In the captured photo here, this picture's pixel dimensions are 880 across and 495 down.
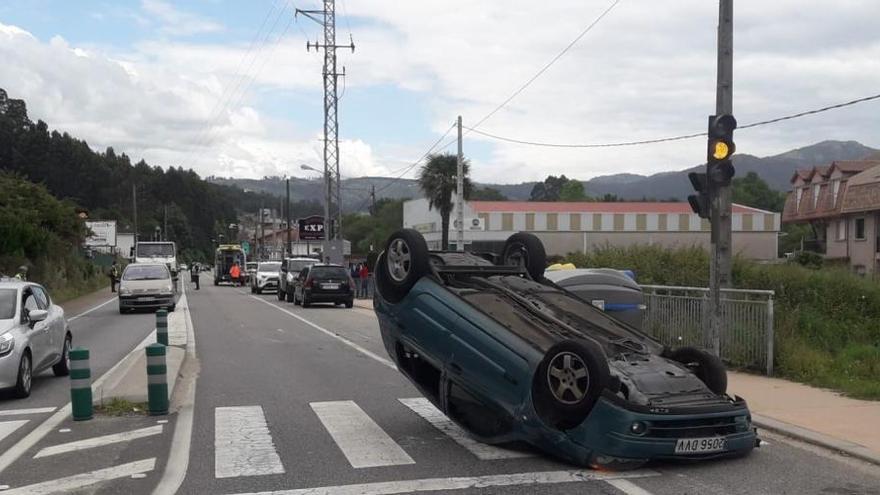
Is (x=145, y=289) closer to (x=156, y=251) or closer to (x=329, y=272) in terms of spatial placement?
(x=329, y=272)

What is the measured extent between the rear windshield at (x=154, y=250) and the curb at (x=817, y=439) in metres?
48.8

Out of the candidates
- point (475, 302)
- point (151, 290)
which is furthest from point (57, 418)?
point (151, 290)

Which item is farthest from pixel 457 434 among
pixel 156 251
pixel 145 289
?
pixel 156 251

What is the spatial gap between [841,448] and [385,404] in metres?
5.06

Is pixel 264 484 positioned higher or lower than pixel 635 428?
lower

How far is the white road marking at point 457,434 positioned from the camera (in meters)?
7.71

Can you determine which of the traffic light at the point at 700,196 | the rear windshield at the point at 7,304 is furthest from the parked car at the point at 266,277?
the traffic light at the point at 700,196

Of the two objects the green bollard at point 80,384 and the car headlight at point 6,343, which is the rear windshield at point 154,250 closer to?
the car headlight at point 6,343

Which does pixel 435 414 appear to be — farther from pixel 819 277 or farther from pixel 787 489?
pixel 819 277

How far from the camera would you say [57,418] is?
971 centimetres

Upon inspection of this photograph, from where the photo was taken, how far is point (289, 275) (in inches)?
1473

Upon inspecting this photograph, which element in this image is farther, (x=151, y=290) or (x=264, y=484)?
(x=151, y=290)

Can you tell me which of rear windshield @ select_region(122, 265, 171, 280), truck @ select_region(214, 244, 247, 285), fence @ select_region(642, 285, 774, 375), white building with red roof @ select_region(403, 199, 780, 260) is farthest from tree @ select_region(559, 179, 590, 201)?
fence @ select_region(642, 285, 774, 375)

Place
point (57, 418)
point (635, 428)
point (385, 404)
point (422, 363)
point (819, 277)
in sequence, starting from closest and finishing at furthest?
point (635, 428)
point (422, 363)
point (57, 418)
point (385, 404)
point (819, 277)
